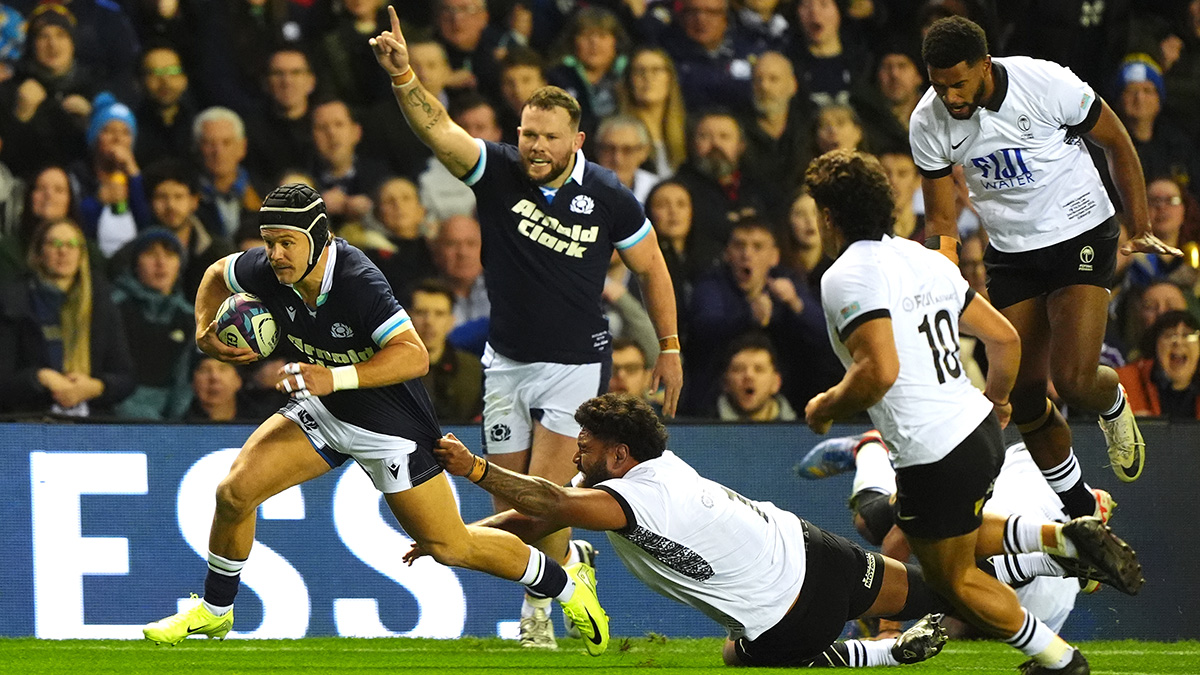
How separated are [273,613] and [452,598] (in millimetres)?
963

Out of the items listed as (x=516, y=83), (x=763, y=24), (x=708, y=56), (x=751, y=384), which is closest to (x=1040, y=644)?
(x=751, y=384)

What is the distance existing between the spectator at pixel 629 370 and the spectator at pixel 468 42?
198 centimetres

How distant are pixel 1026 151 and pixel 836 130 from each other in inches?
135

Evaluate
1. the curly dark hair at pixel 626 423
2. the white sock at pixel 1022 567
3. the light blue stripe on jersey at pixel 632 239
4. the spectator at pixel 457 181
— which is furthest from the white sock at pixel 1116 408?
the spectator at pixel 457 181

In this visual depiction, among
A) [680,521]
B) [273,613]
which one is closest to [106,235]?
[273,613]

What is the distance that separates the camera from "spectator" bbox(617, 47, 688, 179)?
1023 cm

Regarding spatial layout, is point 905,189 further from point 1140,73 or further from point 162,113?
point 162,113

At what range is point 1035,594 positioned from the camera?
7.90 m

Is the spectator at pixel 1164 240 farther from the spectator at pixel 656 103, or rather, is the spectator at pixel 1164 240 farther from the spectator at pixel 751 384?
the spectator at pixel 656 103

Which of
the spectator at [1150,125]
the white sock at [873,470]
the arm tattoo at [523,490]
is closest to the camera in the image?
the arm tattoo at [523,490]

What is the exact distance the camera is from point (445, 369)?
368 inches

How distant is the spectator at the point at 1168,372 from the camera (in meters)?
9.42

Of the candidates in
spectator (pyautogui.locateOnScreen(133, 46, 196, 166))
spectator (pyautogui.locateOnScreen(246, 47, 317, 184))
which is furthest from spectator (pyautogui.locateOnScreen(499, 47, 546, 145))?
spectator (pyautogui.locateOnScreen(133, 46, 196, 166))

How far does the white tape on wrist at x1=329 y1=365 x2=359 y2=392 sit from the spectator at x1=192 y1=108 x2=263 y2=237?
353cm
